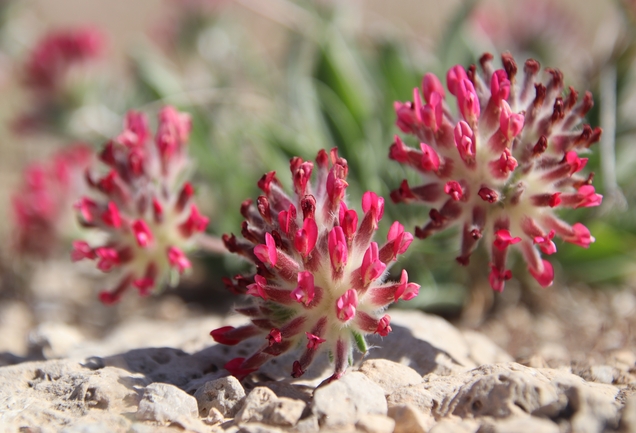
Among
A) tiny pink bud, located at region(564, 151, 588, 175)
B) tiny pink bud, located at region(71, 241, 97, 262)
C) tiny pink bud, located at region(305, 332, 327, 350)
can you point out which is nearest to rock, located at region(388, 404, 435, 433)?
tiny pink bud, located at region(305, 332, 327, 350)

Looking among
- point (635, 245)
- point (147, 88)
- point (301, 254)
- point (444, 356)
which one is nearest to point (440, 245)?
point (444, 356)

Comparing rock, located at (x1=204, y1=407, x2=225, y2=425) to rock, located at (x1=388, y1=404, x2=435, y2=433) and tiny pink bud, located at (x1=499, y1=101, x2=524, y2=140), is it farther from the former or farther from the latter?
tiny pink bud, located at (x1=499, y1=101, x2=524, y2=140)

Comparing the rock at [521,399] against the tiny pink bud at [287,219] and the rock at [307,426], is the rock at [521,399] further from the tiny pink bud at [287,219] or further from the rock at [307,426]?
the tiny pink bud at [287,219]

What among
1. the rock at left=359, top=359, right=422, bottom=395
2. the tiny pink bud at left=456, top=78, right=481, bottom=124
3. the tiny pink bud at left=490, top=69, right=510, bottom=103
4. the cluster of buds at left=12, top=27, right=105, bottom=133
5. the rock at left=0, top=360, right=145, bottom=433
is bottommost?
the rock at left=0, top=360, right=145, bottom=433

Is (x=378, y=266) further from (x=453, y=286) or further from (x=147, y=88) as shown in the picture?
(x=147, y=88)

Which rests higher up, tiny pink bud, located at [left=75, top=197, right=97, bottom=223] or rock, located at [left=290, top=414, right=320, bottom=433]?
tiny pink bud, located at [left=75, top=197, right=97, bottom=223]

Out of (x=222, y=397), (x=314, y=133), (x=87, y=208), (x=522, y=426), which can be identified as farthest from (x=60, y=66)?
(x=522, y=426)
